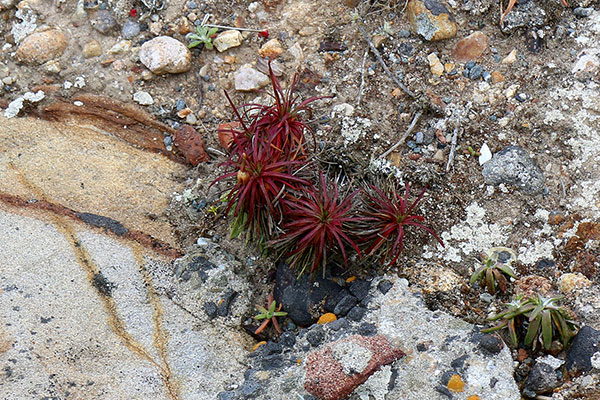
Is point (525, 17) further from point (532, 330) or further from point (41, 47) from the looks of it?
point (41, 47)

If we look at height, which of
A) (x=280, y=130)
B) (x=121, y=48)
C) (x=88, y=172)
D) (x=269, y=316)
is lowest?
(x=269, y=316)

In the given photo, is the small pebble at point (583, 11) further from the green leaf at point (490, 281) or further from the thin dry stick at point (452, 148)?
the green leaf at point (490, 281)

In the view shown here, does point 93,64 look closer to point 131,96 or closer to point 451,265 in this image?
point 131,96

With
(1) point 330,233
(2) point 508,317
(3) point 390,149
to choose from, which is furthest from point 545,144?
(1) point 330,233

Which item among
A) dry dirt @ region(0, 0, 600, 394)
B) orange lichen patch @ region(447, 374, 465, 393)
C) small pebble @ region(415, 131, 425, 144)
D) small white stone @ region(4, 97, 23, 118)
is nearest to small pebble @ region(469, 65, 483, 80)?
dry dirt @ region(0, 0, 600, 394)

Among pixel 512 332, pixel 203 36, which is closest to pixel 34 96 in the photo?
pixel 203 36

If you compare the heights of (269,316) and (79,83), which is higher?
(79,83)
